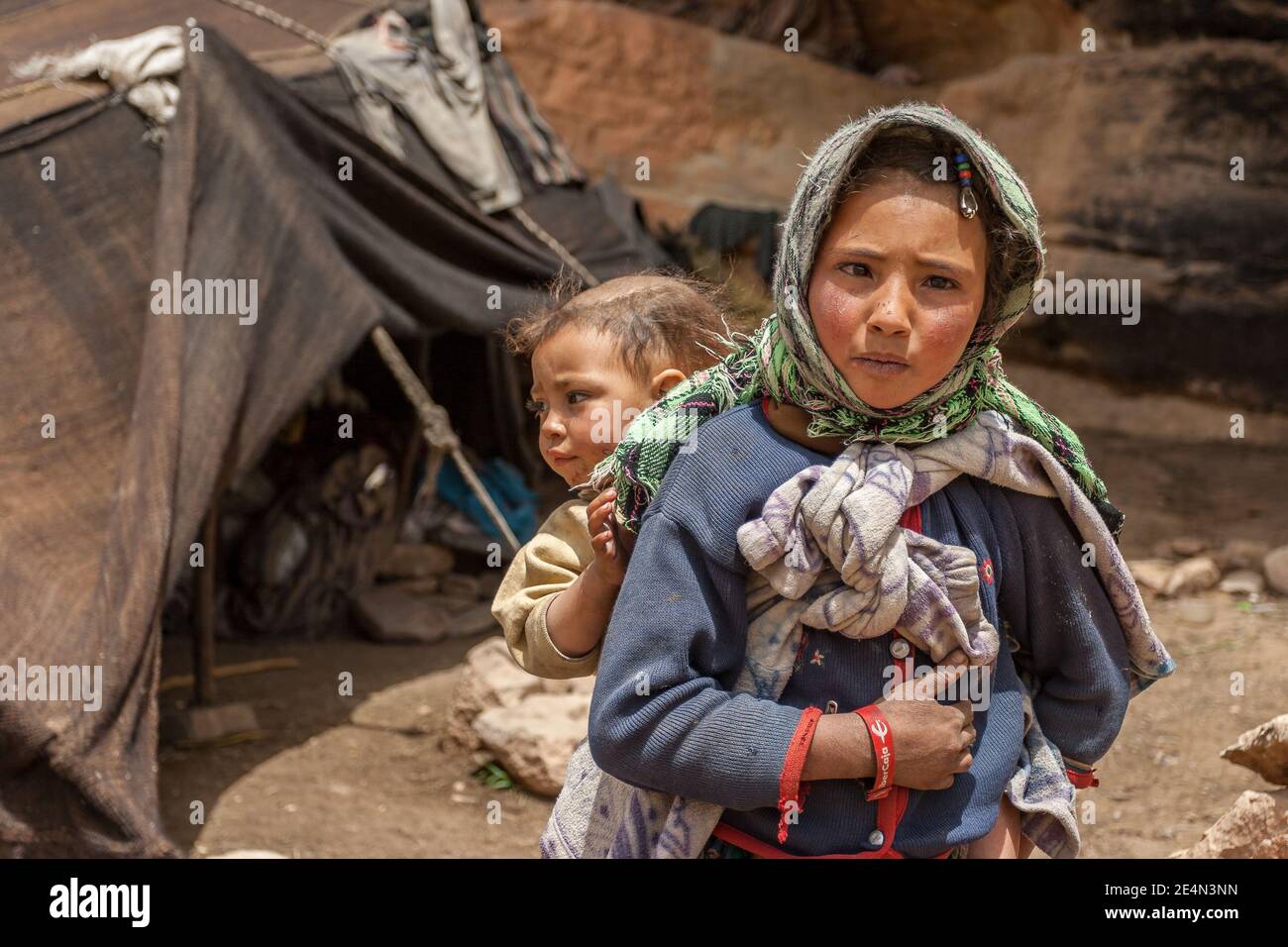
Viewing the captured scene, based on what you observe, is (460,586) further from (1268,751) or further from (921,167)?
(921,167)

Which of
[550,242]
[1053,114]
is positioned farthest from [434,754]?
[1053,114]

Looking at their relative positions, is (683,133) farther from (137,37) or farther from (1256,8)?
(137,37)

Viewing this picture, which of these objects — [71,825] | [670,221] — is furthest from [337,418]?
[670,221]

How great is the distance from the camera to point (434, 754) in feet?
15.8

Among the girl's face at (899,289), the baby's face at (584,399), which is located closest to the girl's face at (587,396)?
the baby's face at (584,399)

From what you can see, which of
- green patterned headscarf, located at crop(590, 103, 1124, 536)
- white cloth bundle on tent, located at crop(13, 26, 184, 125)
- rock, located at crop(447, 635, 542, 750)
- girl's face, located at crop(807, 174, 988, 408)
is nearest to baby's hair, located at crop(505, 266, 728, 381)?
green patterned headscarf, located at crop(590, 103, 1124, 536)

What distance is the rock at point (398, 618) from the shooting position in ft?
19.7

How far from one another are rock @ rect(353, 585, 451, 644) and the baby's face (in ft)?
14.5

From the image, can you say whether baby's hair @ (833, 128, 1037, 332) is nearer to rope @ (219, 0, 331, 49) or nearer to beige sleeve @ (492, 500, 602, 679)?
beige sleeve @ (492, 500, 602, 679)

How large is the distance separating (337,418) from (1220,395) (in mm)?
A: 5099

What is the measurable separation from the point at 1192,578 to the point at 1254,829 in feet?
11.2

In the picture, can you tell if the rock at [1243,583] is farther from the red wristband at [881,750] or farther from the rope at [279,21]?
the red wristband at [881,750]

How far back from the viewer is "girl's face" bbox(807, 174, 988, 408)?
4.55 feet
